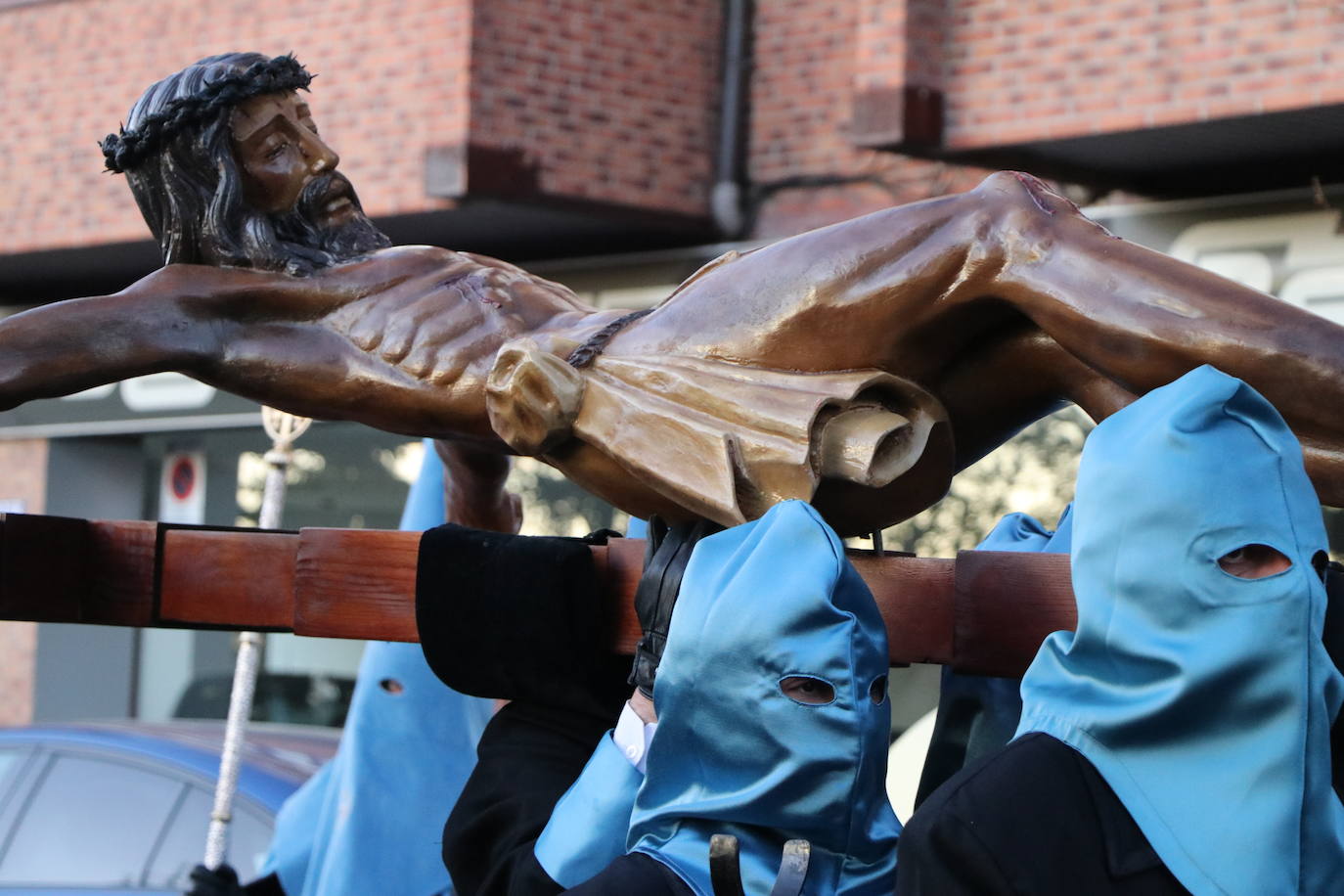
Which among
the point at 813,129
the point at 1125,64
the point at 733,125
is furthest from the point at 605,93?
the point at 1125,64

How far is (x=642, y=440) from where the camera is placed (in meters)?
2.33

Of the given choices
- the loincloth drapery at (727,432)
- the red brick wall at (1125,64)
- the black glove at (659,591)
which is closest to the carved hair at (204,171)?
the loincloth drapery at (727,432)

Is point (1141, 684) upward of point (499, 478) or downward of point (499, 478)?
upward

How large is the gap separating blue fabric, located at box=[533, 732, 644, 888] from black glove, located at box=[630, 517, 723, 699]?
0.11 meters

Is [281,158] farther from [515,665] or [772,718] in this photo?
[772,718]

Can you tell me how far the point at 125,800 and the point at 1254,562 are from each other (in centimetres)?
443

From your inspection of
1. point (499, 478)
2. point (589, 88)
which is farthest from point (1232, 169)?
point (499, 478)

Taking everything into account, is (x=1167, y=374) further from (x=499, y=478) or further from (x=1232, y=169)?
(x=1232, y=169)

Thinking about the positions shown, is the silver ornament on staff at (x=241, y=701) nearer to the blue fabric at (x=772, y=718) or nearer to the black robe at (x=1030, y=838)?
the blue fabric at (x=772, y=718)

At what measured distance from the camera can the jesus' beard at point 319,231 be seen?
273 centimetres

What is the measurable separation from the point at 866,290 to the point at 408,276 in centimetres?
77

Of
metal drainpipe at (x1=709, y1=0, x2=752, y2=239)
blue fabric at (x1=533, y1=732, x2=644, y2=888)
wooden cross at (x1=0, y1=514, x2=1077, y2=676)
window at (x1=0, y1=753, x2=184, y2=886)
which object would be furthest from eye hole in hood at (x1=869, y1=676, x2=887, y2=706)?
metal drainpipe at (x1=709, y1=0, x2=752, y2=239)

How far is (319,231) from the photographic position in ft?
9.06

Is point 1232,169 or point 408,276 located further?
point 1232,169
